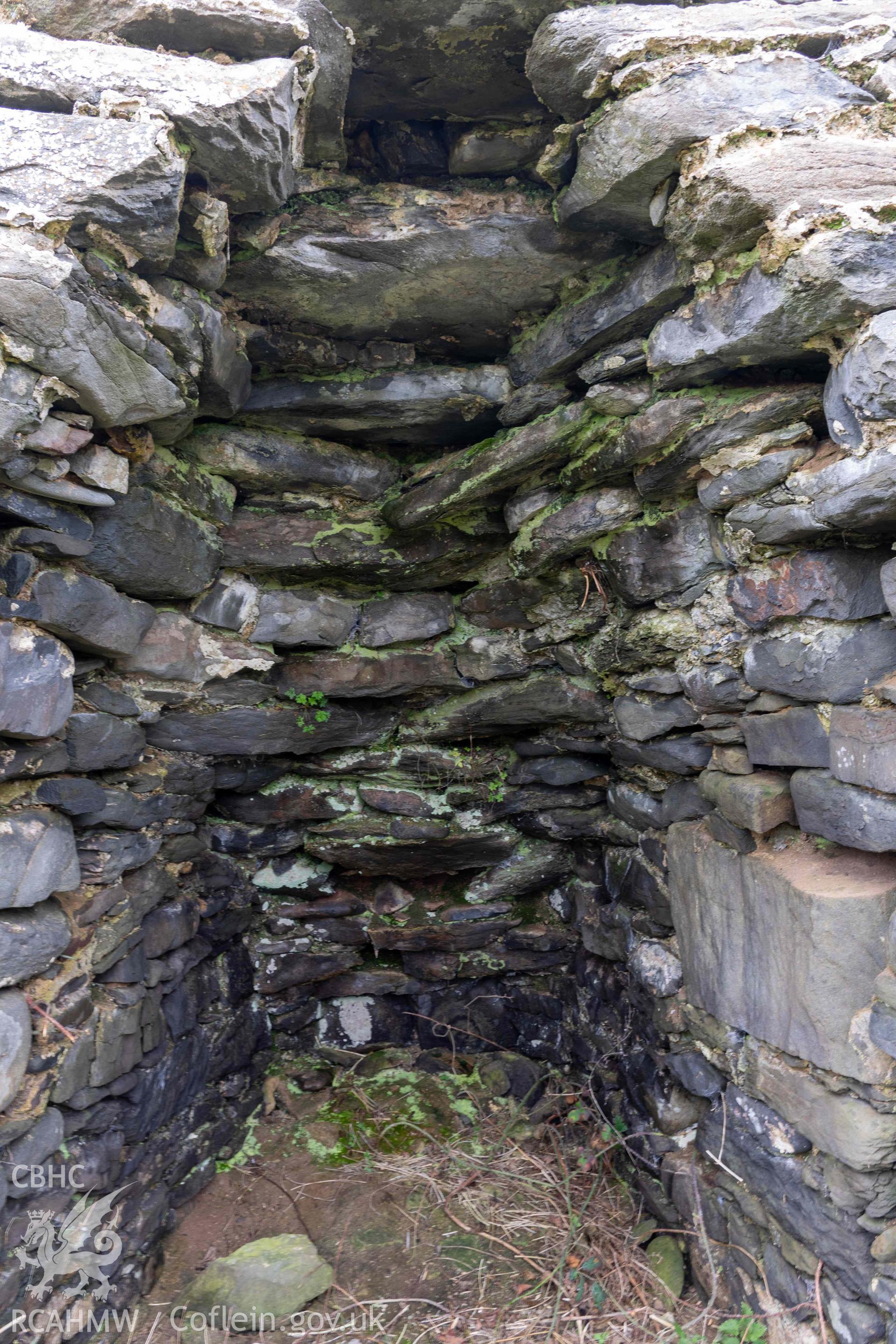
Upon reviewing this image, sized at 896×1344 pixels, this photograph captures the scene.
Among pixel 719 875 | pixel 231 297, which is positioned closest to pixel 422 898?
pixel 719 875

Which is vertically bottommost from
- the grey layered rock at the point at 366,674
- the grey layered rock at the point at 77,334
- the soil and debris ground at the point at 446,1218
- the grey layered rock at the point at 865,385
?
the soil and debris ground at the point at 446,1218

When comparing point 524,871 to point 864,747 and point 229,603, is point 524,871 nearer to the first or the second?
point 229,603

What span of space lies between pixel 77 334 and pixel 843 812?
2128 millimetres

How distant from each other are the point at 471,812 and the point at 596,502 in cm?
156

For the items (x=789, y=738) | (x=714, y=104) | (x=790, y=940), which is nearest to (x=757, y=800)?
(x=789, y=738)

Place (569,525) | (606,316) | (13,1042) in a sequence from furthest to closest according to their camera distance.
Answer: (569,525), (606,316), (13,1042)

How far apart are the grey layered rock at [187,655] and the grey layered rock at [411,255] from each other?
111 centimetres

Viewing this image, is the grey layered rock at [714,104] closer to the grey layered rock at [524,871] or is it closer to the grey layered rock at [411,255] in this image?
the grey layered rock at [411,255]

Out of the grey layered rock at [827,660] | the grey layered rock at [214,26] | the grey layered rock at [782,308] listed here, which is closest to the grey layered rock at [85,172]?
the grey layered rock at [214,26]

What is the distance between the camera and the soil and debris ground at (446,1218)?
2.37 meters

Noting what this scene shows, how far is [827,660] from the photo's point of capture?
187 cm

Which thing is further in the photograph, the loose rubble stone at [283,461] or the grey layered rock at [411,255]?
the loose rubble stone at [283,461]

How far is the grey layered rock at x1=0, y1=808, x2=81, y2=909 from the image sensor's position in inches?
77.9

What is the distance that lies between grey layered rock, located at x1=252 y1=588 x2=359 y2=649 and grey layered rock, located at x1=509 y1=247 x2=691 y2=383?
44.7 inches
